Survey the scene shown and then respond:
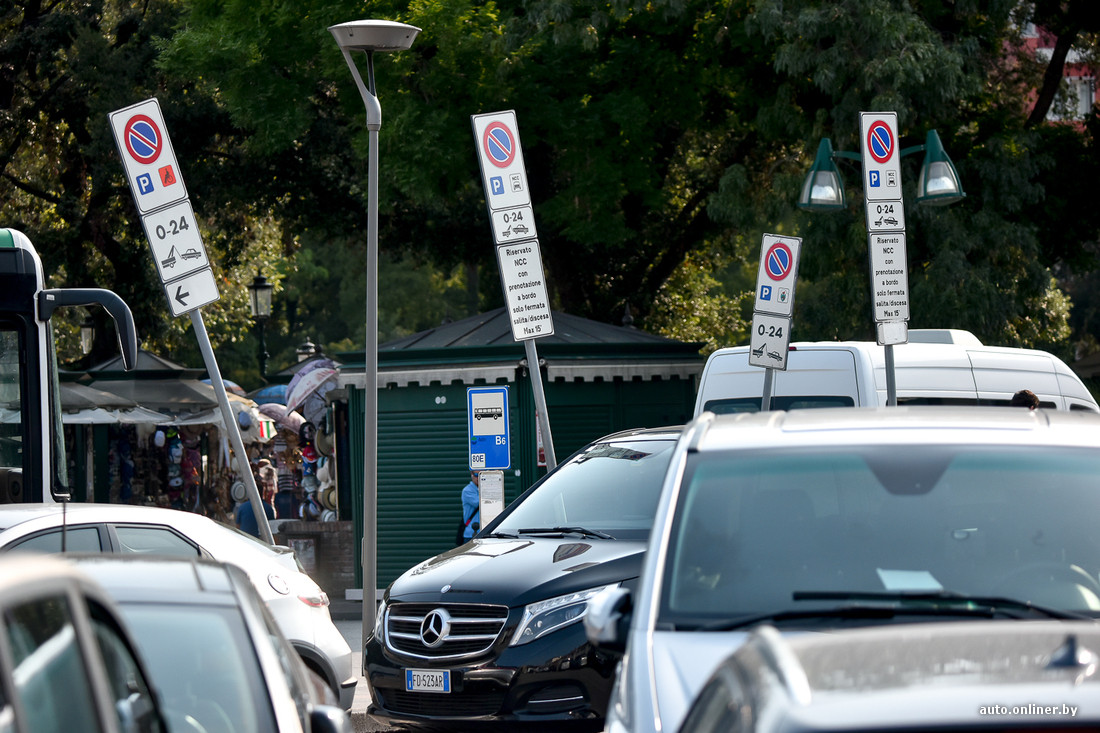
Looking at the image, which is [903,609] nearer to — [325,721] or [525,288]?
[325,721]

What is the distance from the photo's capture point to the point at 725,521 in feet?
14.8

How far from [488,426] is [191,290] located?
315cm

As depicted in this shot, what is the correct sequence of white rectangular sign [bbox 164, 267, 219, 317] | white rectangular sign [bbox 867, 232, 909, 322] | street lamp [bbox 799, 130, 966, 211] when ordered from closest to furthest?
white rectangular sign [bbox 867, 232, 909, 322], white rectangular sign [bbox 164, 267, 219, 317], street lamp [bbox 799, 130, 966, 211]

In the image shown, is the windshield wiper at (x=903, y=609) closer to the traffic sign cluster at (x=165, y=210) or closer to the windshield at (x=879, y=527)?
the windshield at (x=879, y=527)

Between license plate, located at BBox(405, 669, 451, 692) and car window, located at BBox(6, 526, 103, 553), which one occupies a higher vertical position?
car window, located at BBox(6, 526, 103, 553)

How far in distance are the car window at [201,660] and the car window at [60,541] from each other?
4.02 metres

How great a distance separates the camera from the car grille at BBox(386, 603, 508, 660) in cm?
805

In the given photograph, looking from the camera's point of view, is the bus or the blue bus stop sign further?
the blue bus stop sign

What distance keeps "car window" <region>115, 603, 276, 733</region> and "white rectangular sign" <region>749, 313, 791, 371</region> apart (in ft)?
27.4

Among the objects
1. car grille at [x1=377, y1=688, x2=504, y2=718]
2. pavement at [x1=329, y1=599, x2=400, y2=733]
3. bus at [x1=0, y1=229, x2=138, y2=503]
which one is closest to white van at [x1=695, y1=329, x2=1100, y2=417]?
pavement at [x1=329, y1=599, x2=400, y2=733]

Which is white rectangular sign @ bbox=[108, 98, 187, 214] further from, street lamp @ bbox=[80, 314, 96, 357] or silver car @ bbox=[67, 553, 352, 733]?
street lamp @ bbox=[80, 314, 96, 357]

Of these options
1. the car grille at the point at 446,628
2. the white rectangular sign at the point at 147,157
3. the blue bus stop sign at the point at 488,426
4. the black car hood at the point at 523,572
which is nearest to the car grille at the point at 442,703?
the car grille at the point at 446,628

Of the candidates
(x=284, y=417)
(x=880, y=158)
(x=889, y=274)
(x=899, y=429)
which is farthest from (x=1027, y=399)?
(x=284, y=417)

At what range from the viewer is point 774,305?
1270 cm
